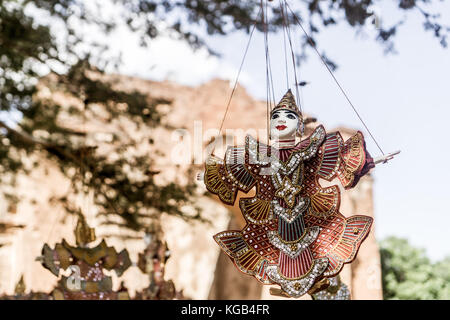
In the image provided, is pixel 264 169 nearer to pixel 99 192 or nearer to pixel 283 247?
pixel 283 247

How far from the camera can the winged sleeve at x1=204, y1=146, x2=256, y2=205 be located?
2.62 metres

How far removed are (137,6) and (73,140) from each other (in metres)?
1.69

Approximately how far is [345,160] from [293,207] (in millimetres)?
317

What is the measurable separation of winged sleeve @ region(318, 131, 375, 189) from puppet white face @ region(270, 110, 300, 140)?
175 mm

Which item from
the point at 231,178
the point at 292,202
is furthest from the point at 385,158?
the point at 231,178

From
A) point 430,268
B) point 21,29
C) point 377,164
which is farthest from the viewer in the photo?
point 430,268

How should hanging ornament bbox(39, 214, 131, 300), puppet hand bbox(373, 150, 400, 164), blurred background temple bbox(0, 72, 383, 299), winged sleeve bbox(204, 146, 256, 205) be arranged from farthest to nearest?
blurred background temple bbox(0, 72, 383, 299)
hanging ornament bbox(39, 214, 131, 300)
winged sleeve bbox(204, 146, 256, 205)
puppet hand bbox(373, 150, 400, 164)

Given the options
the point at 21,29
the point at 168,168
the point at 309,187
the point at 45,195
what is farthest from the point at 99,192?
the point at 309,187

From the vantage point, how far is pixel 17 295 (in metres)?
5.09

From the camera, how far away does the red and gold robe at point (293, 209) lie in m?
2.39

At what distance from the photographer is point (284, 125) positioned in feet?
8.68

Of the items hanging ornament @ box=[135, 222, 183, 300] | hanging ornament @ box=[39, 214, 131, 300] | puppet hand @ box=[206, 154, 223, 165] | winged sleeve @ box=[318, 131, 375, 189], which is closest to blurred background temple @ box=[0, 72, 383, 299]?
hanging ornament @ box=[135, 222, 183, 300]

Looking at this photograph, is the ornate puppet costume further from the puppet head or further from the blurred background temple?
the blurred background temple

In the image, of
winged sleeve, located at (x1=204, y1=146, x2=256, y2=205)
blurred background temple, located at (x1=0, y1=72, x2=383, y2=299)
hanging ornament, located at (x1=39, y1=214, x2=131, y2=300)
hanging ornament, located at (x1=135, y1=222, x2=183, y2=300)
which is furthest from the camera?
blurred background temple, located at (x1=0, y1=72, x2=383, y2=299)
